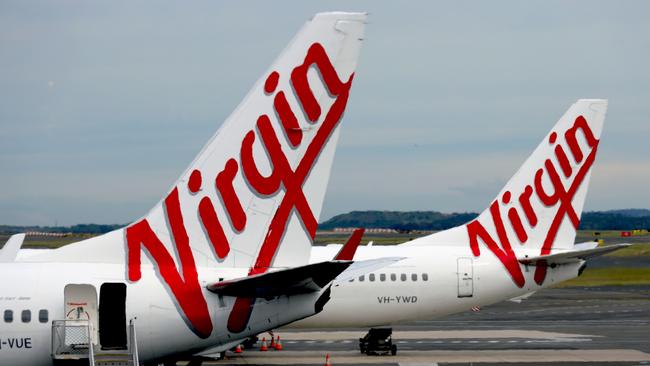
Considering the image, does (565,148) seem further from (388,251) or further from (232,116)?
(232,116)

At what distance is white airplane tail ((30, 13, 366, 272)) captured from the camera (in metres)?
20.9

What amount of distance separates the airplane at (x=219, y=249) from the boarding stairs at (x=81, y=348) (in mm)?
36

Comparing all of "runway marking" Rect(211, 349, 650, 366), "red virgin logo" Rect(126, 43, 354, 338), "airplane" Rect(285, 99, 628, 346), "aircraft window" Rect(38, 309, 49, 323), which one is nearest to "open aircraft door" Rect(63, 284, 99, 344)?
"aircraft window" Rect(38, 309, 49, 323)

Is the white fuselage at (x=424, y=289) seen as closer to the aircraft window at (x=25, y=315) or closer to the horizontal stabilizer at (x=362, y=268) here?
the horizontal stabilizer at (x=362, y=268)

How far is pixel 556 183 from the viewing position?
42688 millimetres

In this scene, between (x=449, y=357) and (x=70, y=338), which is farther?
(x=449, y=357)

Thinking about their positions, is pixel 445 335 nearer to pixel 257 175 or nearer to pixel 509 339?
pixel 509 339

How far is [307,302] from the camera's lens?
20.5m

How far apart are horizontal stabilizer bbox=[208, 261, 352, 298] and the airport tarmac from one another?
18.0m

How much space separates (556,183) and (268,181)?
78.7ft

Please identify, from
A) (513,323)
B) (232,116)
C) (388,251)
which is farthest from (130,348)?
(513,323)

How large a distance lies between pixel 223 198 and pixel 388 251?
2092 centimetres

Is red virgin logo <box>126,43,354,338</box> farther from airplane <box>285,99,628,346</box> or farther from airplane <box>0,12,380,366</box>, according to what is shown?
airplane <box>285,99,628,346</box>

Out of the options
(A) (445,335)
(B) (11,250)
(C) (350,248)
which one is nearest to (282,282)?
(C) (350,248)
